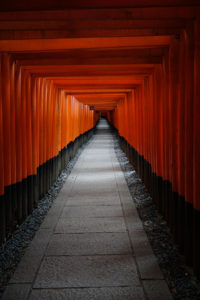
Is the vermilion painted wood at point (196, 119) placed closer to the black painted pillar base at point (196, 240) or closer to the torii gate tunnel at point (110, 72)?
the torii gate tunnel at point (110, 72)

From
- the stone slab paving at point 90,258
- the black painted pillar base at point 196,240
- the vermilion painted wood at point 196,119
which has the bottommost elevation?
the stone slab paving at point 90,258

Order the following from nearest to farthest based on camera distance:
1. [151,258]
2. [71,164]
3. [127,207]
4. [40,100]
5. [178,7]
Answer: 1. [178,7]
2. [151,258]
3. [127,207]
4. [40,100]
5. [71,164]

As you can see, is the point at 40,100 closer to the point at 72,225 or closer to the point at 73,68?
the point at 73,68

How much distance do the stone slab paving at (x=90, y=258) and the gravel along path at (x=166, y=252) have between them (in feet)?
0.36

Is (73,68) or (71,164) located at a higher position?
(73,68)

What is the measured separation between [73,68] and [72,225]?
9.75ft

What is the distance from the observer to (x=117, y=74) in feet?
24.0

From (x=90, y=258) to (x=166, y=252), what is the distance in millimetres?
1078

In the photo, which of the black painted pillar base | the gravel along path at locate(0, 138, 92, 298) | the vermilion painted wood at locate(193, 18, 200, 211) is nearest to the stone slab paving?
the gravel along path at locate(0, 138, 92, 298)

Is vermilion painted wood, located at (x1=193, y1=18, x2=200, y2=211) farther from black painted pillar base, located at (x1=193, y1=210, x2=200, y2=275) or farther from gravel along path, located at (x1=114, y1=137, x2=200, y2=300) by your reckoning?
gravel along path, located at (x1=114, y1=137, x2=200, y2=300)

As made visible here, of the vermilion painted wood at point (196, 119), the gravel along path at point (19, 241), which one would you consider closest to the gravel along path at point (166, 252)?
the vermilion painted wood at point (196, 119)

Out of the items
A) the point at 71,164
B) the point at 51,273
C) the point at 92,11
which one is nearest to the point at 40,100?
the point at 92,11

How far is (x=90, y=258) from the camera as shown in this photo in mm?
4461

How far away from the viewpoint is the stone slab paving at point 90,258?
3580 mm
